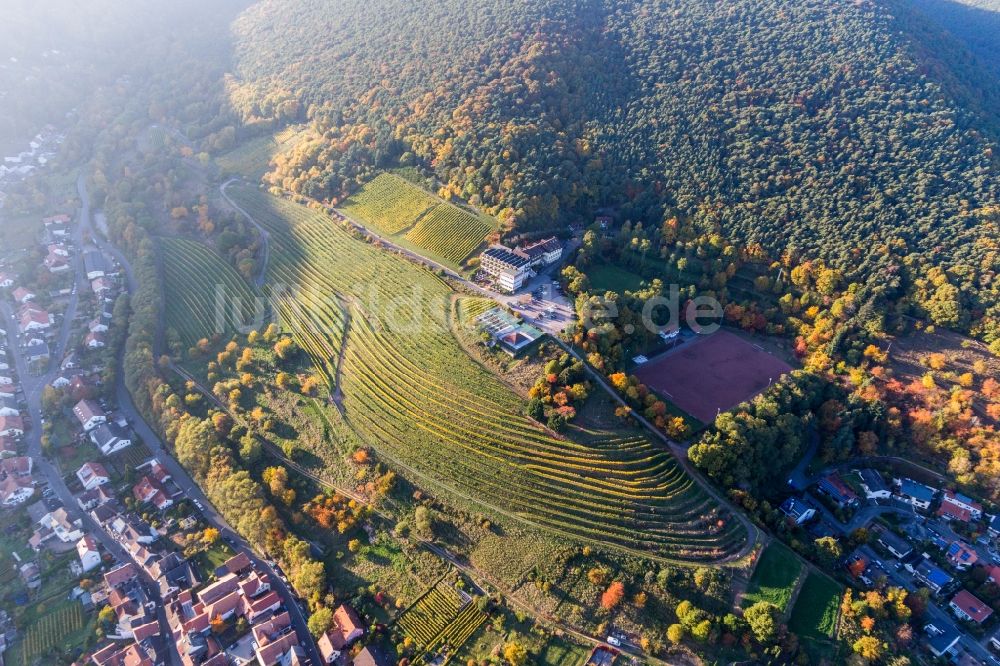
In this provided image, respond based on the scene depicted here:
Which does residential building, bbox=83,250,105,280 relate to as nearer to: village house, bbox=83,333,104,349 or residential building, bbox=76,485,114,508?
village house, bbox=83,333,104,349

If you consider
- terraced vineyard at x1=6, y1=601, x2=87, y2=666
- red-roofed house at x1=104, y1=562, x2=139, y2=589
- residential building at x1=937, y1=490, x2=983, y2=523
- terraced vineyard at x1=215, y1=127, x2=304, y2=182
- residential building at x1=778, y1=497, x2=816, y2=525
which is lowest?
terraced vineyard at x1=6, y1=601, x2=87, y2=666

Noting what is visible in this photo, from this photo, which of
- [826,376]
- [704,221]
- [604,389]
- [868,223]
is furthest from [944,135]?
[604,389]

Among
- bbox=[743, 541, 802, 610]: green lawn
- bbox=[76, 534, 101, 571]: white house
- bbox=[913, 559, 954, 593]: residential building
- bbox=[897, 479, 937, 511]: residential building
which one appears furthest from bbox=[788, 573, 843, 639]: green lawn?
bbox=[76, 534, 101, 571]: white house

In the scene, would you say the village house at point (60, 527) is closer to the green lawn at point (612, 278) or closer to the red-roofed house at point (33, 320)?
the red-roofed house at point (33, 320)

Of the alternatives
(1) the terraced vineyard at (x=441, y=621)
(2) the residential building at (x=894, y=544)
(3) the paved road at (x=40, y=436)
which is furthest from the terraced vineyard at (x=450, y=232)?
(2) the residential building at (x=894, y=544)

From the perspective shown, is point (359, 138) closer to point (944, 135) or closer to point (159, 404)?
point (159, 404)

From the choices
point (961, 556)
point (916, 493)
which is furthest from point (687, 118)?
point (961, 556)

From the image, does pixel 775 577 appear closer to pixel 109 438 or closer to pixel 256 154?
pixel 109 438
